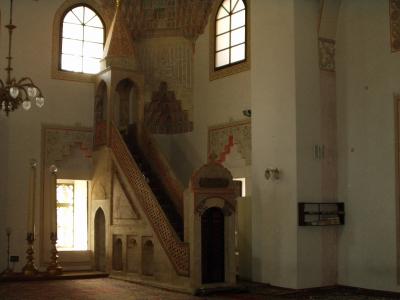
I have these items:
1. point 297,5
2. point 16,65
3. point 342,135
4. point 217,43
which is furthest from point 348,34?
point 16,65

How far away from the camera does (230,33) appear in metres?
11.8

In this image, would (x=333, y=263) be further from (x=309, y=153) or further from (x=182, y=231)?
(x=182, y=231)

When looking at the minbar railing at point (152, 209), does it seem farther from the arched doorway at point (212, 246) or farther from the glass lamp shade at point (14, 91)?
the glass lamp shade at point (14, 91)

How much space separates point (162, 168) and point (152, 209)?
1458 millimetres

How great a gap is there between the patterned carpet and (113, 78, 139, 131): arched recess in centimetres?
387

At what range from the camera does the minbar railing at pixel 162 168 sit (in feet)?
36.0

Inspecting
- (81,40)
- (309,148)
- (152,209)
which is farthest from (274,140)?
(81,40)

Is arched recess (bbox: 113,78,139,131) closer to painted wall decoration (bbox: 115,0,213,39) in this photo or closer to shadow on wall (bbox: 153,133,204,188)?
shadow on wall (bbox: 153,133,204,188)

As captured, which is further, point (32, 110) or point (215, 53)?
point (215, 53)

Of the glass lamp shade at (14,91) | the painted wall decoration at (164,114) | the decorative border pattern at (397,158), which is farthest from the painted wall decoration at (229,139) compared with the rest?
the glass lamp shade at (14,91)

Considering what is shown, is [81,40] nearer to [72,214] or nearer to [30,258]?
[72,214]

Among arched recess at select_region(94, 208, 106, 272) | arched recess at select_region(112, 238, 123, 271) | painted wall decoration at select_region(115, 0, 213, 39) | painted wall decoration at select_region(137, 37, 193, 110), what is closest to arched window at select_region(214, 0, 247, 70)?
painted wall decoration at select_region(115, 0, 213, 39)

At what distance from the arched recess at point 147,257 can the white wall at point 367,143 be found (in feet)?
9.77

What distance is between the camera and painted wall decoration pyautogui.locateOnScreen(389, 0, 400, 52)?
9227mm
